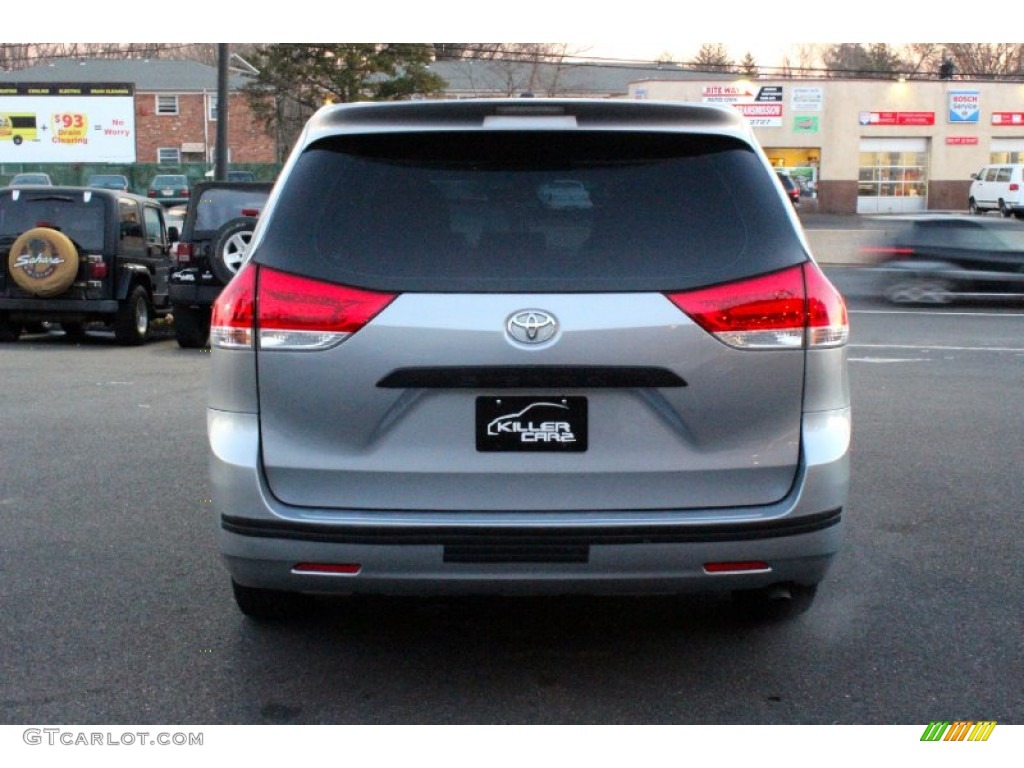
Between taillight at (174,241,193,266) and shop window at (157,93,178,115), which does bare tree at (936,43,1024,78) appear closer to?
shop window at (157,93,178,115)

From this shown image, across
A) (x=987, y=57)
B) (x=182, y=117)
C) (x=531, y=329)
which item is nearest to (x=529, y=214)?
(x=531, y=329)

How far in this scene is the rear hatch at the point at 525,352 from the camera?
3.63m

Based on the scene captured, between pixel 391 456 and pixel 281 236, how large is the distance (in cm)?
74

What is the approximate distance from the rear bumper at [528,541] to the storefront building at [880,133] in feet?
179

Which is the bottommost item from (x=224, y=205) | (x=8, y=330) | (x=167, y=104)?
(x=8, y=330)

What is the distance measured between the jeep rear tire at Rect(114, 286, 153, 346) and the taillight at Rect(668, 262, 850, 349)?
11.9 m

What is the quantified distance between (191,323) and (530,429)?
11315mm

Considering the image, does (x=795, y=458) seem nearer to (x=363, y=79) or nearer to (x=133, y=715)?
(x=133, y=715)

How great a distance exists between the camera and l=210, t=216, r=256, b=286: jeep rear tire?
519 inches

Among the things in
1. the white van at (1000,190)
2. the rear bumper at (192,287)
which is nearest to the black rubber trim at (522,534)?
the rear bumper at (192,287)

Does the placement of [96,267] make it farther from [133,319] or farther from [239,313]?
[239,313]

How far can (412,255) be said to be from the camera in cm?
371

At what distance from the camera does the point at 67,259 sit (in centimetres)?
1395

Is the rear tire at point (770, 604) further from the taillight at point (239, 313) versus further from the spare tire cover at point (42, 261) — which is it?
the spare tire cover at point (42, 261)
